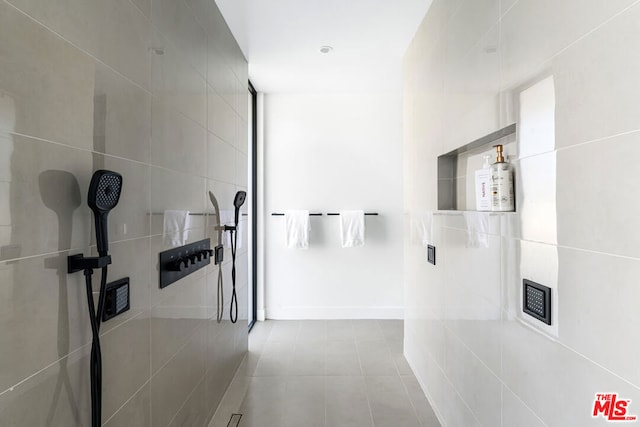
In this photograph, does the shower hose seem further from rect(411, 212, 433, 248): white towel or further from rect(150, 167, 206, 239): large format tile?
rect(411, 212, 433, 248): white towel

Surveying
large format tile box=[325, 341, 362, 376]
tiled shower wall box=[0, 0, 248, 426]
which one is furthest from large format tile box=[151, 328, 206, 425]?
large format tile box=[325, 341, 362, 376]

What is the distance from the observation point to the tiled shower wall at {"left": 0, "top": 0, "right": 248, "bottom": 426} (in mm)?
750

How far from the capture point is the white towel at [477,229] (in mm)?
1469

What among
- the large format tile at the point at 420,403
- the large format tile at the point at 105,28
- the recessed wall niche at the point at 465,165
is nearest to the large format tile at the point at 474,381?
the large format tile at the point at 420,403

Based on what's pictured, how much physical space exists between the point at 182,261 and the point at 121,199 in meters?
0.52

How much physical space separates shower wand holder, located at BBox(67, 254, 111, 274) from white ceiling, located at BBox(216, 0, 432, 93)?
6.15 feet

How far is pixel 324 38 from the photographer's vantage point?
260cm

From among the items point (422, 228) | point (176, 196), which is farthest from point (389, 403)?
point (176, 196)

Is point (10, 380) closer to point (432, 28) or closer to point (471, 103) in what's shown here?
point (471, 103)

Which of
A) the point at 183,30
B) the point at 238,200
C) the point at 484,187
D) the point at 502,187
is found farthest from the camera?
the point at 238,200

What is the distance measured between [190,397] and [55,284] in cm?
114

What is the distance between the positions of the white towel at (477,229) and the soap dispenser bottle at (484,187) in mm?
39

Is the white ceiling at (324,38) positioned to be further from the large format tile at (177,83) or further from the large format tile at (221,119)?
the large format tile at (177,83)
